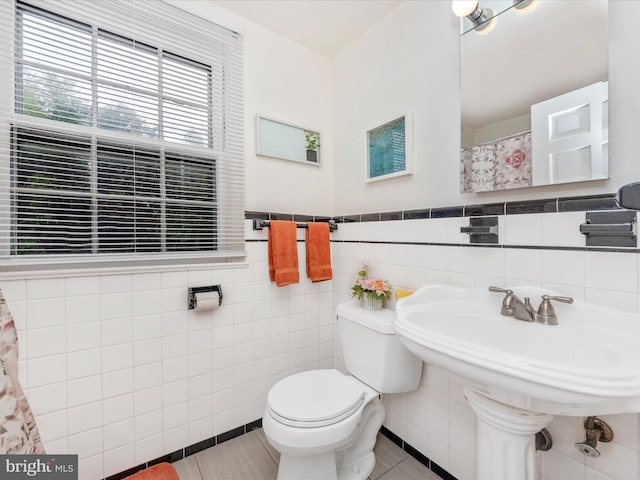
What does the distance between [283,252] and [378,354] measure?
0.74m

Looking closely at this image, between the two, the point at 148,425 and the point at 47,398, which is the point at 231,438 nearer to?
the point at 148,425

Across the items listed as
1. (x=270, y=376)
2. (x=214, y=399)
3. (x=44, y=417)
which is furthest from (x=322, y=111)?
(x=44, y=417)

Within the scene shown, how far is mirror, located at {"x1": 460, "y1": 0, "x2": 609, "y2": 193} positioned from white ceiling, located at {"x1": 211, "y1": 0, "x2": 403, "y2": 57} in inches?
24.3

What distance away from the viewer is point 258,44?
1.79 m

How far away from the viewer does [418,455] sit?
1501 millimetres

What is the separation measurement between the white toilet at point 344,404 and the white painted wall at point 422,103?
2.31ft

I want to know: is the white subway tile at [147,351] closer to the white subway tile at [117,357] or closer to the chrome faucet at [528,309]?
the white subway tile at [117,357]

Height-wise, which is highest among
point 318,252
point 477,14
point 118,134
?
point 477,14

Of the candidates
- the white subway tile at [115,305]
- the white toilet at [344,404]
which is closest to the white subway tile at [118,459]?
the white subway tile at [115,305]

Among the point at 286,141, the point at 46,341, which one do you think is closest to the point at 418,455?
the point at 46,341

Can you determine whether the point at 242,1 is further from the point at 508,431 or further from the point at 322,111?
the point at 508,431

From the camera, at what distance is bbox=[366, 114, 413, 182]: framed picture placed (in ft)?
5.15

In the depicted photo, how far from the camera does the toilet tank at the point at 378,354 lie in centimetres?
135

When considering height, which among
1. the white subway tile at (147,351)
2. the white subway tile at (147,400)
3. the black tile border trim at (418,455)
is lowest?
the black tile border trim at (418,455)
